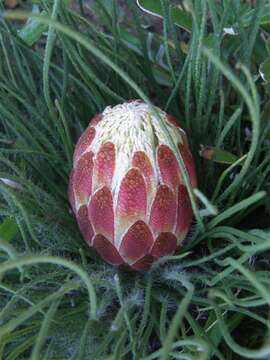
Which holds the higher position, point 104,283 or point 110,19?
point 110,19

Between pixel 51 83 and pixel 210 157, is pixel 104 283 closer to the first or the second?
pixel 210 157

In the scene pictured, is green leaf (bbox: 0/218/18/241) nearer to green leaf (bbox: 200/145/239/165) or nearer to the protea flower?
the protea flower

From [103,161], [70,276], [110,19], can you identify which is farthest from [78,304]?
[110,19]

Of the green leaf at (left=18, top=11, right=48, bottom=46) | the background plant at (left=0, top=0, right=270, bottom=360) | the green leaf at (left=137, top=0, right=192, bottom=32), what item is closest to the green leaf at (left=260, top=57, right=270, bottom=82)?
the background plant at (left=0, top=0, right=270, bottom=360)

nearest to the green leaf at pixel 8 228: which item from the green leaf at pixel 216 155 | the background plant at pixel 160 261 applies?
the background plant at pixel 160 261

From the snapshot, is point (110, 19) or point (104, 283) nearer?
point (104, 283)

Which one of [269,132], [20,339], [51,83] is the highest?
[51,83]
